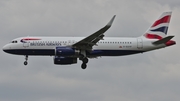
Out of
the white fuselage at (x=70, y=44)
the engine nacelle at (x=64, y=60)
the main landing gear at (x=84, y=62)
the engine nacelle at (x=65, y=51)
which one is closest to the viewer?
the engine nacelle at (x=65, y=51)

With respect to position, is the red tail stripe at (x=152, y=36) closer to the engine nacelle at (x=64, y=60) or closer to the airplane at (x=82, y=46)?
the airplane at (x=82, y=46)

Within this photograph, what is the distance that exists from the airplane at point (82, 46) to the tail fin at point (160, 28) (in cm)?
46

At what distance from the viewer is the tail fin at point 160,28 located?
93.1 m

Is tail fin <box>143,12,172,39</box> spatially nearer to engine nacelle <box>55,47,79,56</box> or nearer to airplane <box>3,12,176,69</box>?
airplane <box>3,12,176,69</box>

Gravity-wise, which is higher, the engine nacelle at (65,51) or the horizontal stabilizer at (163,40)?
the horizontal stabilizer at (163,40)

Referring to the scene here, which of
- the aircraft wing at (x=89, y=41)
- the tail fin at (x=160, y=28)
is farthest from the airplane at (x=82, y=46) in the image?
the tail fin at (x=160, y=28)

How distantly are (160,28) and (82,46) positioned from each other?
13.0 metres

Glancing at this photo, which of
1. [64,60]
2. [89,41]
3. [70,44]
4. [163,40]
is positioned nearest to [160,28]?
[163,40]

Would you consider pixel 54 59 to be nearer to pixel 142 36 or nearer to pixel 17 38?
pixel 17 38

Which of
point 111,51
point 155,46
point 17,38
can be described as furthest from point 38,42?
point 155,46

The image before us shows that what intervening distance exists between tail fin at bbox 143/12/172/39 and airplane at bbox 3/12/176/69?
46cm

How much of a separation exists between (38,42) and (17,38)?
11.6 feet

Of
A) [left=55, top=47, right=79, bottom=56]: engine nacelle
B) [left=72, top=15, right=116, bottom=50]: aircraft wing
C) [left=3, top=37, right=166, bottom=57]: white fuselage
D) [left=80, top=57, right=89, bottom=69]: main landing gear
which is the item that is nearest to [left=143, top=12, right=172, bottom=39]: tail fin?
[left=3, top=37, right=166, bottom=57]: white fuselage

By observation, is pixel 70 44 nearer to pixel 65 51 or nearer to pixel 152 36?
pixel 65 51
